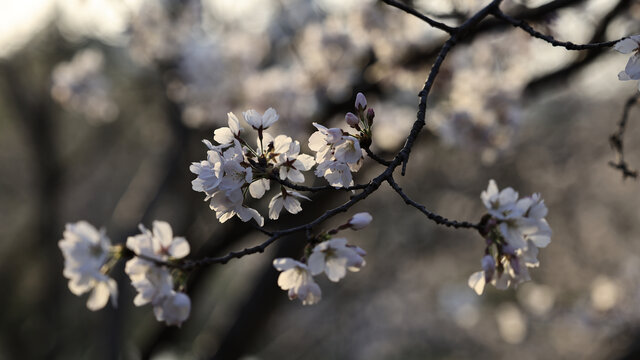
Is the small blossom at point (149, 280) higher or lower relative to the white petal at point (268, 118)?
lower

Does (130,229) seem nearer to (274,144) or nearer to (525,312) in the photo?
(274,144)

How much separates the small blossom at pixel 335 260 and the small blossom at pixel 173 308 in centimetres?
32

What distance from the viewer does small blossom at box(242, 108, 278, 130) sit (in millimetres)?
1326

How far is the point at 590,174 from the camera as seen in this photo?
1059cm

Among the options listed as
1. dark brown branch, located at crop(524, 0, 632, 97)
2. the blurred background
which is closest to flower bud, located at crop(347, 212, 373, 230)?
the blurred background

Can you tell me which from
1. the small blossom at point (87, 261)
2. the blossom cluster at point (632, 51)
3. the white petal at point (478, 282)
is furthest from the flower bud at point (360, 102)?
the small blossom at point (87, 261)

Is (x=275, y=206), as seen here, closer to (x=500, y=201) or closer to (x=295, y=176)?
(x=295, y=176)

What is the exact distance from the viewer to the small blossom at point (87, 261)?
4.31 ft

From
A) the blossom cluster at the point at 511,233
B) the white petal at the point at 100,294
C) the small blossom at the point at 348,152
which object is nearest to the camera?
the blossom cluster at the point at 511,233

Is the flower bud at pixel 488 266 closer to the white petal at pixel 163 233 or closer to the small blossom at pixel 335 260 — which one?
the small blossom at pixel 335 260

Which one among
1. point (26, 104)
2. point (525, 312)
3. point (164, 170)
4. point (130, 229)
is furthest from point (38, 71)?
point (525, 312)

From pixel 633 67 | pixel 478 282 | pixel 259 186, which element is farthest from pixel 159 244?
pixel 633 67

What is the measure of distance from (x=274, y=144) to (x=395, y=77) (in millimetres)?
2264

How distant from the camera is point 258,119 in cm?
134
